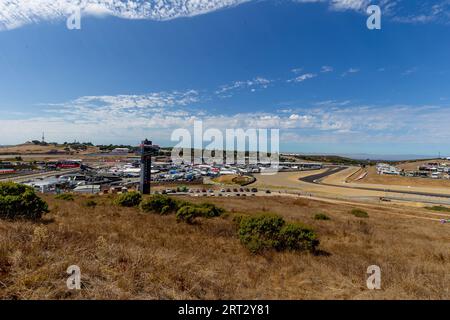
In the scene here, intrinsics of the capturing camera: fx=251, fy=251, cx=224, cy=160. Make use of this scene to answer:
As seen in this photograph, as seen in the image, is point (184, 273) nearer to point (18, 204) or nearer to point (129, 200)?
point (18, 204)

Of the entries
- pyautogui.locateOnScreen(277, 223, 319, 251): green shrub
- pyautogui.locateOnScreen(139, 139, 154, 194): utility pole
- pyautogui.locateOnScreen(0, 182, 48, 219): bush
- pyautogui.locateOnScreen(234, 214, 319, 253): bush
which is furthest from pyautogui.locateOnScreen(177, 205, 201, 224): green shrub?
pyautogui.locateOnScreen(139, 139, 154, 194): utility pole

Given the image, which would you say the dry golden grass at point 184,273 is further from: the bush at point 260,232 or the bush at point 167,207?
the bush at point 167,207

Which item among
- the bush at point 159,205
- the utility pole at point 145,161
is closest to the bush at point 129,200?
the bush at point 159,205

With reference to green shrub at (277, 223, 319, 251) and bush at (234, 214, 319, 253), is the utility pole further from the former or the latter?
green shrub at (277, 223, 319, 251)

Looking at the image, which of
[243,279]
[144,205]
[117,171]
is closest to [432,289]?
[243,279]

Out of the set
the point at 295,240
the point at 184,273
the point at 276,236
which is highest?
the point at 184,273

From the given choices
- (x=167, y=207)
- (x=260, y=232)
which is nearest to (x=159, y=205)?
(x=167, y=207)

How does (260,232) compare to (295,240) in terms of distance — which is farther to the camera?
(260,232)

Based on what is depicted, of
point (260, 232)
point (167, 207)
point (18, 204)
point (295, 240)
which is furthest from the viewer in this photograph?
point (167, 207)
